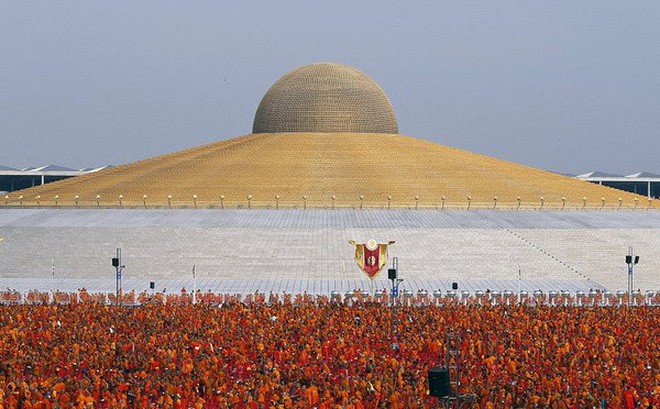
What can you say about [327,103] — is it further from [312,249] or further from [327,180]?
[312,249]

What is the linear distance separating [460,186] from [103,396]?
182 ft

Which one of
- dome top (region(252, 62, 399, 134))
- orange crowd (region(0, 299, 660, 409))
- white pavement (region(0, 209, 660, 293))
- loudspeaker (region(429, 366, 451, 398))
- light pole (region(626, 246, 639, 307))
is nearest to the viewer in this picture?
loudspeaker (region(429, 366, 451, 398))

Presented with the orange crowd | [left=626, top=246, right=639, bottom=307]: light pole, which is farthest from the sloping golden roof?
the orange crowd

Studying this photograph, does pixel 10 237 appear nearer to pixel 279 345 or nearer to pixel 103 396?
pixel 279 345

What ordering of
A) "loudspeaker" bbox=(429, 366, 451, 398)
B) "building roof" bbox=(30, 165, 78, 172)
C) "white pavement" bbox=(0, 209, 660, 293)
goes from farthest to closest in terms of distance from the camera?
"building roof" bbox=(30, 165, 78, 172), "white pavement" bbox=(0, 209, 660, 293), "loudspeaker" bbox=(429, 366, 451, 398)

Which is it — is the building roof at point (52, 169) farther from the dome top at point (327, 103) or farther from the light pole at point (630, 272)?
the light pole at point (630, 272)

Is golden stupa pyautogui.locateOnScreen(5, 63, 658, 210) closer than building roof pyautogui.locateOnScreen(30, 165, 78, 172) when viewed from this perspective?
Yes

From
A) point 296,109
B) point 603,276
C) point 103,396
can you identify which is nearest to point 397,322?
point 103,396

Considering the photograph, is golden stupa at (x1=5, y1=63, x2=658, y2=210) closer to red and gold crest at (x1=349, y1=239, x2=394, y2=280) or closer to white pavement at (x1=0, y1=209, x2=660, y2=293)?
white pavement at (x1=0, y1=209, x2=660, y2=293)

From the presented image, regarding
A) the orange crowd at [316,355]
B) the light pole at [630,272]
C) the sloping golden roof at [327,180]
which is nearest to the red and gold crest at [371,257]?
the orange crowd at [316,355]

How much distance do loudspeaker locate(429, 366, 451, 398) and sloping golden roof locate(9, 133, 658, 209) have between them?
2075 inches

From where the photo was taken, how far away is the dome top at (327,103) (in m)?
93.4

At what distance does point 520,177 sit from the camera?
8625 centimetres

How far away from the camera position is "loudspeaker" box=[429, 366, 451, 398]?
21.9m
